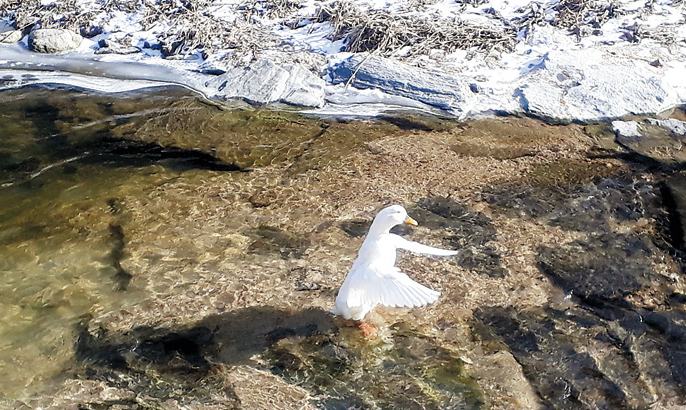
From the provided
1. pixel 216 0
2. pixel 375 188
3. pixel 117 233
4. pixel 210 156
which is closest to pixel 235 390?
pixel 117 233

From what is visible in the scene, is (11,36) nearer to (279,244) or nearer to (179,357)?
(279,244)

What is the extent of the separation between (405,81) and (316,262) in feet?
10.7

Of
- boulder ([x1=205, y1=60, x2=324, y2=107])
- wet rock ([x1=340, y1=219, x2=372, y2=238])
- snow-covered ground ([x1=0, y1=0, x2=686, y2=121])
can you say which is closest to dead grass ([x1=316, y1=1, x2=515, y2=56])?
snow-covered ground ([x1=0, y1=0, x2=686, y2=121])

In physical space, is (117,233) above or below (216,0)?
below

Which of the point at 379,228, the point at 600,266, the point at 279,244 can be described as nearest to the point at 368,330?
the point at 379,228

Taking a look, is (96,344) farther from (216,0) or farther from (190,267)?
(216,0)

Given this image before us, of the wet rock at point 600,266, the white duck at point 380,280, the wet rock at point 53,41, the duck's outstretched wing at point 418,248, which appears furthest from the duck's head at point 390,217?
the wet rock at point 53,41

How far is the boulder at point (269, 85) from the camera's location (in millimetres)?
7223

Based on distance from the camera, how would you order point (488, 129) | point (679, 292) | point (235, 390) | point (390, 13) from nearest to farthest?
point (235, 390)
point (679, 292)
point (488, 129)
point (390, 13)

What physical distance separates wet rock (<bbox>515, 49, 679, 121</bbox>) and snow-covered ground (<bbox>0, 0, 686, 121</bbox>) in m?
0.01

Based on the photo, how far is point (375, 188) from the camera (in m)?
5.82

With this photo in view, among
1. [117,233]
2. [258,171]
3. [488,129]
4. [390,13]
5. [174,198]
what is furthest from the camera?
[390,13]

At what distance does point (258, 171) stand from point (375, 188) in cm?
111

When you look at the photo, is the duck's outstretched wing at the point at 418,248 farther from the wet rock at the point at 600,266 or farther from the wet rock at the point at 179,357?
the wet rock at the point at 600,266
